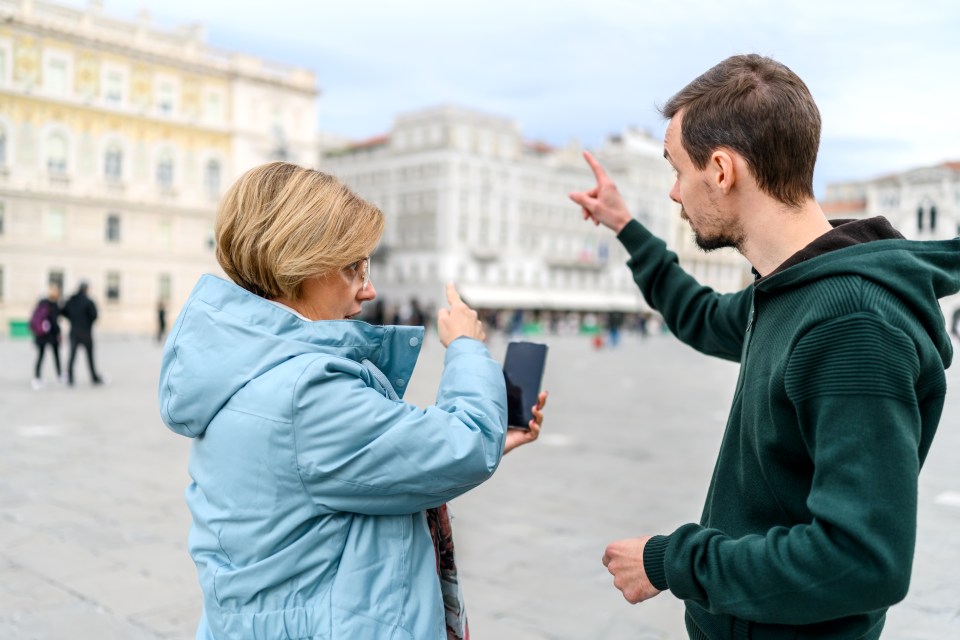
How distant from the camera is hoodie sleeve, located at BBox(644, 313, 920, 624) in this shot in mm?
1067

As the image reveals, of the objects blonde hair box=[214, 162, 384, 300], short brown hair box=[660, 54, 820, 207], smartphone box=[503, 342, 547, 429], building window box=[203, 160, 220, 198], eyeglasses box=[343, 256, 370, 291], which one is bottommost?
smartphone box=[503, 342, 547, 429]

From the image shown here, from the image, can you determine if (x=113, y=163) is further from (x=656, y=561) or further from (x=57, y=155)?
(x=656, y=561)

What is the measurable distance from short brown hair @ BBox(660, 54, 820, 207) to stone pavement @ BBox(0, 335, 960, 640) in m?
0.84

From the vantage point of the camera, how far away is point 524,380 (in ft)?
5.62

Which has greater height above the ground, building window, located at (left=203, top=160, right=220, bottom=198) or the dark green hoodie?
building window, located at (left=203, top=160, right=220, bottom=198)

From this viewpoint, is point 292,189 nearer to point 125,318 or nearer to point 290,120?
point 125,318

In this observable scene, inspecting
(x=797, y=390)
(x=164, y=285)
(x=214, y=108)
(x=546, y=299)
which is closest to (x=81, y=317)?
(x=797, y=390)

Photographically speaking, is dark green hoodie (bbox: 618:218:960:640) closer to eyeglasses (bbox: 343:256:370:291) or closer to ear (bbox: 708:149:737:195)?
ear (bbox: 708:149:737:195)

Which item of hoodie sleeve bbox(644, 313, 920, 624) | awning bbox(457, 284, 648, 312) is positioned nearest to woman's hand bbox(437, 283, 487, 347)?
hoodie sleeve bbox(644, 313, 920, 624)

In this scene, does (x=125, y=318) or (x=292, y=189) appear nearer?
(x=292, y=189)

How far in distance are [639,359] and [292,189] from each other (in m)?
22.9

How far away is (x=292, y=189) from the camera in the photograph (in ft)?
4.76

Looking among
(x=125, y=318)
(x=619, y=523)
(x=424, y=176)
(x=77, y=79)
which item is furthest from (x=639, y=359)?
(x=424, y=176)

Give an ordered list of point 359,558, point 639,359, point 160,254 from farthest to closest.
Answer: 1. point 160,254
2. point 639,359
3. point 359,558
